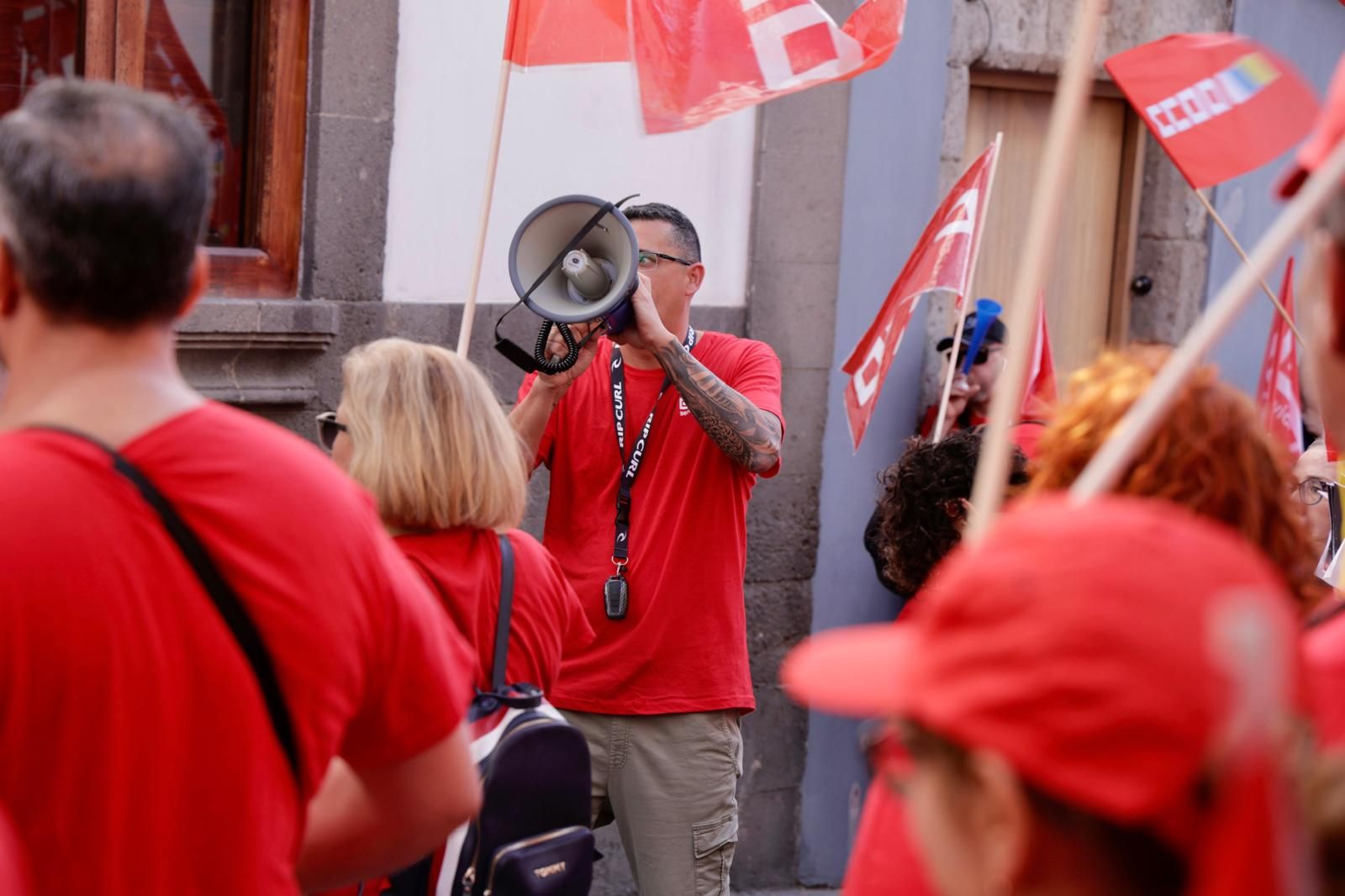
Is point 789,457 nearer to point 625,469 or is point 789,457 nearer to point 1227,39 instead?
point 625,469

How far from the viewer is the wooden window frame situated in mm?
4820

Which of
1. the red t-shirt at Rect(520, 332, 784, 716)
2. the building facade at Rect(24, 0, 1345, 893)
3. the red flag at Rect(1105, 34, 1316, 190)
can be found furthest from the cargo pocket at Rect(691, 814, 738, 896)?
the red flag at Rect(1105, 34, 1316, 190)

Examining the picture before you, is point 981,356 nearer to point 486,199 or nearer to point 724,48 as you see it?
point 724,48

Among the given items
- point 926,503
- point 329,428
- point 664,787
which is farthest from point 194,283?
point 664,787

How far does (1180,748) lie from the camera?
0.99 meters

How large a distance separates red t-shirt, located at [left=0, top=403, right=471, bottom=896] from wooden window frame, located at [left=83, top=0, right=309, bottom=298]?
3.18 meters

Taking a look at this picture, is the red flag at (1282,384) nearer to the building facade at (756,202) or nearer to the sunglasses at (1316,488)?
the building facade at (756,202)

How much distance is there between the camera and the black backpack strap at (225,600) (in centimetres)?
164

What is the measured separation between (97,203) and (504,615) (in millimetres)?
1366

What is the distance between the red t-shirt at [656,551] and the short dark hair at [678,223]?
0.36m

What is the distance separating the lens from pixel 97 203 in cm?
164

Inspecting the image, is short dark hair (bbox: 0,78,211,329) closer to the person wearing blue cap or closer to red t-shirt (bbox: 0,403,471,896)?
red t-shirt (bbox: 0,403,471,896)

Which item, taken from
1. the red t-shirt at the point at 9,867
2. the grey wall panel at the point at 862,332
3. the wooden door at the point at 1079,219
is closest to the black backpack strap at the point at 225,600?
the red t-shirt at the point at 9,867

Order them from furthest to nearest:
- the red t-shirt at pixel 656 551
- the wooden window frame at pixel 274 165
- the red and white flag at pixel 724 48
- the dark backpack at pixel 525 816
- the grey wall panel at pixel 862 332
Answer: the grey wall panel at pixel 862 332
the wooden window frame at pixel 274 165
the red and white flag at pixel 724 48
the red t-shirt at pixel 656 551
the dark backpack at pixel 525 816
